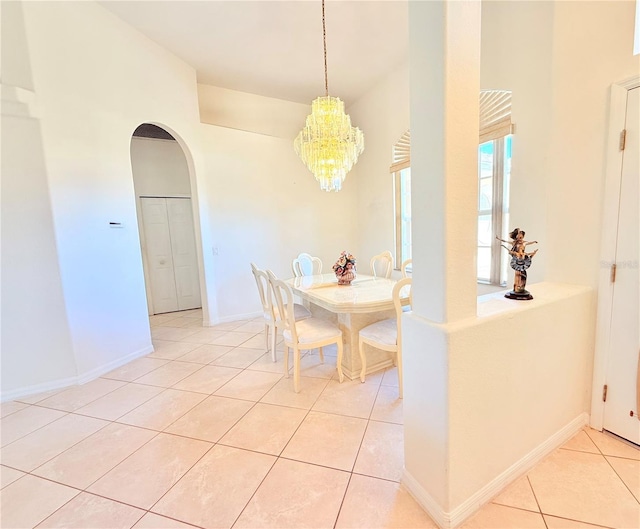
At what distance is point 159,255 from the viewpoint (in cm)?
482

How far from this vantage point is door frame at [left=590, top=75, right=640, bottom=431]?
58.5 inches

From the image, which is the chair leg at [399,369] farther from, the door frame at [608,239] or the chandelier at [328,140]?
the chandelier at [328,140]

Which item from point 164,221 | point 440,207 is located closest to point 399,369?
point 440,207

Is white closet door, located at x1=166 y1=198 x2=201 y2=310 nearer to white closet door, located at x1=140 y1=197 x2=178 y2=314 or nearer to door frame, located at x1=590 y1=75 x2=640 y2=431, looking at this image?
white closet door, located at x1=140 y1=197 x2=178 y2=314

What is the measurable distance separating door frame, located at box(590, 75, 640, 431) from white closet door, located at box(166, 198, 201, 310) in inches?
206

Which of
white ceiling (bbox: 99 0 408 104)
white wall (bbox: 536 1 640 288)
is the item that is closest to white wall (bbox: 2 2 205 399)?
white ceiling (bbox: 99 0 408 104)

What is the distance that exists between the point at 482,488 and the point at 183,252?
199 inches

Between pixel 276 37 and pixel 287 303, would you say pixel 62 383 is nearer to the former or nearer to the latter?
pixel 287 303

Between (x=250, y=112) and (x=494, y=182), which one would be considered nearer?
(x=494, y=182)

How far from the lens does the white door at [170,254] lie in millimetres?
4734

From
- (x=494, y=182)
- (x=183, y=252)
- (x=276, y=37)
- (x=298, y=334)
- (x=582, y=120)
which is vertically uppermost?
(x=276, y=37)

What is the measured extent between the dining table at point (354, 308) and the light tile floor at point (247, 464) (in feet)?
0.62

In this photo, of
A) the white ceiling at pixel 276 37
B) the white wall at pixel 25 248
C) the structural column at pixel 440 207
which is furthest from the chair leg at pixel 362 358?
the white ceiling at pixel 276 37

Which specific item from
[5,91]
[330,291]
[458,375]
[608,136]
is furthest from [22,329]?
[608,136]
